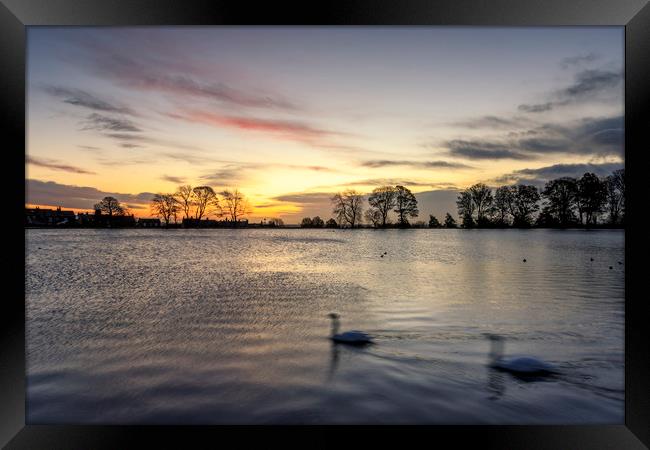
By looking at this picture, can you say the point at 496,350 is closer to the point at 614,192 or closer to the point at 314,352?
the point at 314,352

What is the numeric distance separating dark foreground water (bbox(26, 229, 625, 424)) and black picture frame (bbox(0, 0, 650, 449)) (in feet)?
4.69

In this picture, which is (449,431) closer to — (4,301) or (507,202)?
(4,301)

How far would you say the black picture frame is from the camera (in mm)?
2764

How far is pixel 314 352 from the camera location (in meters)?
6.33

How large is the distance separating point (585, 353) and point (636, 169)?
185 inches

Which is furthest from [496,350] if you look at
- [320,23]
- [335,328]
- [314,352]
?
[320,23]

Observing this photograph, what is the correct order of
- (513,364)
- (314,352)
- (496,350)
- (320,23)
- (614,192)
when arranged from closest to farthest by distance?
1. (320,23)
2. (496,350)
3. (513,364)
4. (314,352)
5. (614,192)

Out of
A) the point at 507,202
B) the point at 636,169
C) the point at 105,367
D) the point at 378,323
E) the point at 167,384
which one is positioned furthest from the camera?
the point at 507,202

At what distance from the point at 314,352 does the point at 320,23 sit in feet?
15.5

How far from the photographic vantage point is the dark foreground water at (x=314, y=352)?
4.41 meters

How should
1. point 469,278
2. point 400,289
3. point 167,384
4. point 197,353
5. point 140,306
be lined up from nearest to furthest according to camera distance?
1. point 167,384
2. point 197,353
3. point 140,306
4. point 400,289
5. point 469,278

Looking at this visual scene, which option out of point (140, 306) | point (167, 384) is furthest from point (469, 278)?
point (167, 384)

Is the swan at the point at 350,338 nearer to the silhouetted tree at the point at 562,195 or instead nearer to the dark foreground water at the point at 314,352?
the dark foreground water at the point at 314,352

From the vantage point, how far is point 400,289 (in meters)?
13.2
